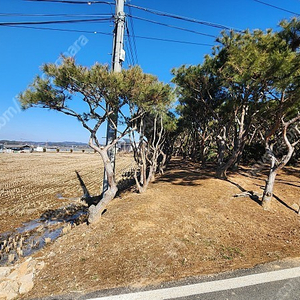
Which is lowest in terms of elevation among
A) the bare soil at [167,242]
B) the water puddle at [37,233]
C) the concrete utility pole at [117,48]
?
the water puddle at [37,233]

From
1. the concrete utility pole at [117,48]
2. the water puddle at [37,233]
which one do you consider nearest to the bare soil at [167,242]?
the water puddle at [37,233]

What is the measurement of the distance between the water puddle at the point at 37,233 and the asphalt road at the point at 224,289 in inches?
103

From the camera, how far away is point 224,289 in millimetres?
2773

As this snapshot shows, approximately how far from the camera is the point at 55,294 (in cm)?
283

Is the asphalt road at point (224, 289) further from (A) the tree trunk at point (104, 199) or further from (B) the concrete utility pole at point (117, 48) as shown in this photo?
(B) the concrete utility pole at point (117, 48)

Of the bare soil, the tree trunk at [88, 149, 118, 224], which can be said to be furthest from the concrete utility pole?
the bare soil

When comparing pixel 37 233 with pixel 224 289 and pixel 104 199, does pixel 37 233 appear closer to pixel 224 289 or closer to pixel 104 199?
pixel 104 199

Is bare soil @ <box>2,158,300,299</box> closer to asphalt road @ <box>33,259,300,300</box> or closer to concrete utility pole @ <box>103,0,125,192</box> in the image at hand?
asphalt road @ <box>33,259,300,300</box>

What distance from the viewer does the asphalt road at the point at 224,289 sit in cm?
265

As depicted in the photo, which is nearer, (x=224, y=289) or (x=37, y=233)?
(x=224, y=289)

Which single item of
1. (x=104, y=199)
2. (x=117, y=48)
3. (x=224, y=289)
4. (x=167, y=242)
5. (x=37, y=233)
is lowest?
(x=37, y=233)

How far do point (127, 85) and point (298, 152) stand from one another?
53.1 ft

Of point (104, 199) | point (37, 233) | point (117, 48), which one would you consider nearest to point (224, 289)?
point (104, 199)

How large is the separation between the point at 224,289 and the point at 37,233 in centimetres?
540
